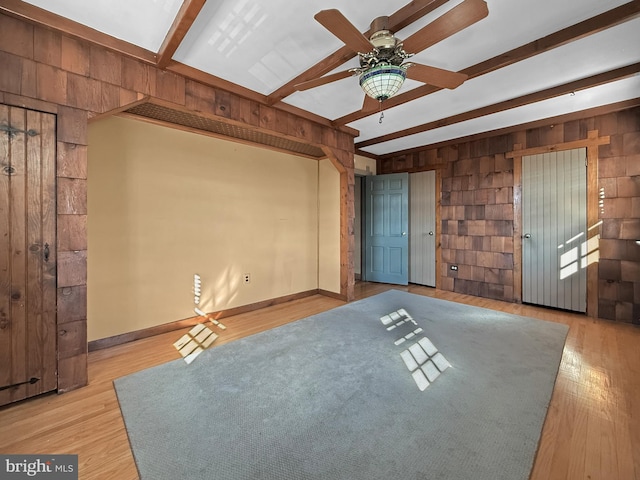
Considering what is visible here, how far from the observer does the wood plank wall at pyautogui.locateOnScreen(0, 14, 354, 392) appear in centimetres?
175

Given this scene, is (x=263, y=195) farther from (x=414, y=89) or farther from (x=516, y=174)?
(x=516, y=174)

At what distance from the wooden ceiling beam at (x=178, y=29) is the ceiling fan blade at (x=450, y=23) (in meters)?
1.33

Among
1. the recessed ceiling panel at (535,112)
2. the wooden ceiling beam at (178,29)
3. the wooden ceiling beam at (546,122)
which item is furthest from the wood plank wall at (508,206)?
the wooden ceiling beam at (178,29)

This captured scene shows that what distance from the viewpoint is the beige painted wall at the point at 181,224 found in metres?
2.68

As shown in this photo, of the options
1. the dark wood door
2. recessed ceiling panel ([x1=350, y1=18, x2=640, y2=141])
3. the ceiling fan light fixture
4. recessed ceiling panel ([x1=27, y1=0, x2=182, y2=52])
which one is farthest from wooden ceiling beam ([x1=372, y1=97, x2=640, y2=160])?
the dark wood door

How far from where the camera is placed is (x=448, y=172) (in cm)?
481

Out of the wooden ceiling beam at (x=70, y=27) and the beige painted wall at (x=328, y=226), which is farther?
the beige painted wall at (x=328, y=226)

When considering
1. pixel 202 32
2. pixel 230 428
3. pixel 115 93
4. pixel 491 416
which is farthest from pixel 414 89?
pixel 230 428

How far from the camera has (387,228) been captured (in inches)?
211

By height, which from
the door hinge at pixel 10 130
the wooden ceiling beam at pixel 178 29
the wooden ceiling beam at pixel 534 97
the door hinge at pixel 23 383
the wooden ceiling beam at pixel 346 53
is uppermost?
the wooden ceiling beam at pixel 534 97

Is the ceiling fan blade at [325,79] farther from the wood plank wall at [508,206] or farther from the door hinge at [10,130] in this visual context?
the wood plank wall at [508,206]

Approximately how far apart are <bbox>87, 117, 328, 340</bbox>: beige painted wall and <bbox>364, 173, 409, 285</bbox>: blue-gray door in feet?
4.63

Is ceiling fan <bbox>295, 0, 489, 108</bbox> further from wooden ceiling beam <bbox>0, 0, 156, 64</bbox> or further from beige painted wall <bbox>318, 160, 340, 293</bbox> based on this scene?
beige painted wall <bbox>318, 160, 340, 293</bbox>

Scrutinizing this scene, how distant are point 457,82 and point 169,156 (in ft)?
9.78
